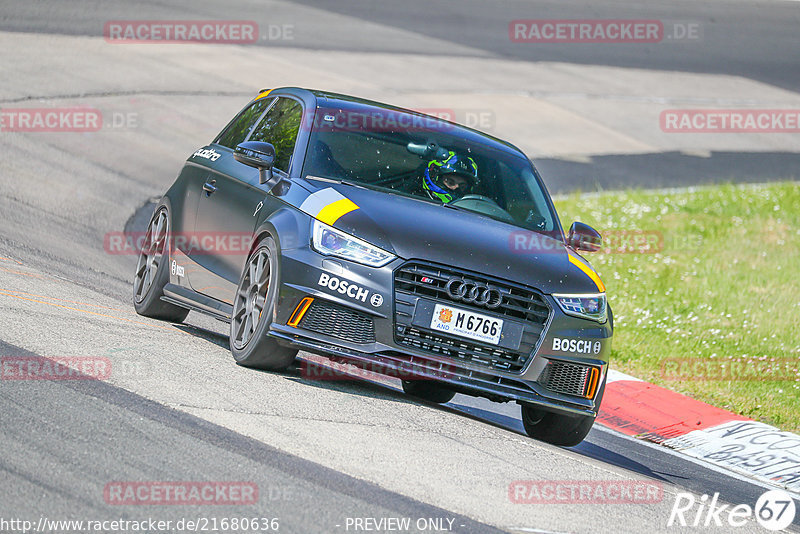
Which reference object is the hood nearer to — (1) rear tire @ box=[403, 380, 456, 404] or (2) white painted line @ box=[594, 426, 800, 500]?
(1) rear tire @ box=[403, 380, 456, 404]

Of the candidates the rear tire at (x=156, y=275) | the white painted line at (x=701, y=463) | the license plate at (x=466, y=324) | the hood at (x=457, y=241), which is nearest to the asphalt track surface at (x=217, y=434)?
the white painted line at (x=701, y=463)

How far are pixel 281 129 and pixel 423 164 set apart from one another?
1.06 m

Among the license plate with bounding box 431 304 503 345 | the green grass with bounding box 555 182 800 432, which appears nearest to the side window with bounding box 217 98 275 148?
the license plate with bounding box 431 304 503 345

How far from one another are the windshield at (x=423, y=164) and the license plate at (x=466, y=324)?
3.73ft

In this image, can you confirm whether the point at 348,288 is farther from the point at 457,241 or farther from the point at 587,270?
the point at 587,270

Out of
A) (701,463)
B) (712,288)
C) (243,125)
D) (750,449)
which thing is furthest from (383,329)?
(712,288)

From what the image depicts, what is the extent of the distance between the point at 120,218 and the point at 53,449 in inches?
342

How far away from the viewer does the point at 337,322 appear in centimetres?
691

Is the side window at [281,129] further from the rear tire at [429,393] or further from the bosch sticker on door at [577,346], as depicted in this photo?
the bosch sticker on door at [577,346]

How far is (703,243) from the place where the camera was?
51.1 feet

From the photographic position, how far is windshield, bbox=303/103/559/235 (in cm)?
789

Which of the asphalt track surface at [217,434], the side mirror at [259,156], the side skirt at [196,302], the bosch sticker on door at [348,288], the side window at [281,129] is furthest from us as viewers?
the side window at [281,129]

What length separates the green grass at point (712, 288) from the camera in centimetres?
1073

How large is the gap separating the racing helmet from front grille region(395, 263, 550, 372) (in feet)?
3.67
